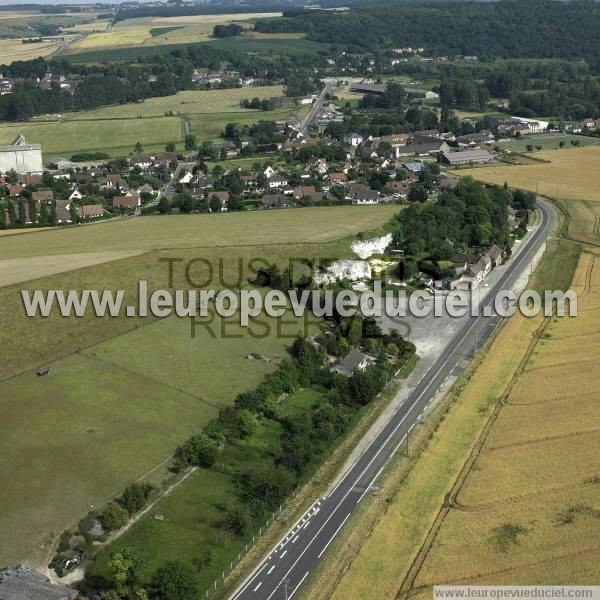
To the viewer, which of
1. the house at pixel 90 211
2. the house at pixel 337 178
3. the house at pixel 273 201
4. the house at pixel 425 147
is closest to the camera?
the house at pixel 90 211

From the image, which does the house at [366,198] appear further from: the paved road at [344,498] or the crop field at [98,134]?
the crop field at [98,134]

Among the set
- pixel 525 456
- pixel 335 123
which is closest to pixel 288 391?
pixel 525 456

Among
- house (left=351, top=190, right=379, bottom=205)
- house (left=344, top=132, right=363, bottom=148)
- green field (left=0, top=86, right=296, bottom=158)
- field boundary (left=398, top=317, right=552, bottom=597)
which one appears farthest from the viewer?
green field (left=0, top=86, right=296, bottom=158)

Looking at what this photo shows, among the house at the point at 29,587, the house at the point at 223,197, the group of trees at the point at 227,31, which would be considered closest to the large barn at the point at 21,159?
the house at the point at 223,197

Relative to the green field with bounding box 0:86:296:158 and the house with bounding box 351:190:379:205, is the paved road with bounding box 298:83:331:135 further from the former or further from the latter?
the house with bounding box 351:190:379:205

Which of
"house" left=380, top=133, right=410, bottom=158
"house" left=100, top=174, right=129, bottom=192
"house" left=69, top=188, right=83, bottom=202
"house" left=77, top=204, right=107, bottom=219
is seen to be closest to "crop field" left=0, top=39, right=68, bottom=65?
"house" left=380, top=133, right=410, bottom=158

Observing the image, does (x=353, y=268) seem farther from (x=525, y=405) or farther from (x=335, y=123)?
(x=335, y=123)
